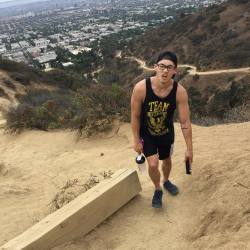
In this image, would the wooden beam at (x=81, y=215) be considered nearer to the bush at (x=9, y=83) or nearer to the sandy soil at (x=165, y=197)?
the sandy soil at (x=165, y=197)

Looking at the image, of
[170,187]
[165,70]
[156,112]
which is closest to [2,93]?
[170,187]

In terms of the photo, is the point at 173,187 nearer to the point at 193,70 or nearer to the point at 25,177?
the point at 25,177

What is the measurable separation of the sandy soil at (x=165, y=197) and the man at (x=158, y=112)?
0.33 metres

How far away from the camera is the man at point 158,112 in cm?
375

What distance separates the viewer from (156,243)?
3658 millimetres

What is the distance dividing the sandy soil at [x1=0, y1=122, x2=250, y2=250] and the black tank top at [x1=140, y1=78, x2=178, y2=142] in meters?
0.74

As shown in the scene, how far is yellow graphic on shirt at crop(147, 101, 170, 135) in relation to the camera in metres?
3.81

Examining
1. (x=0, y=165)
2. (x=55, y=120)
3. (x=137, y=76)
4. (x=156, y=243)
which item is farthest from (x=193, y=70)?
(x=156, y=243)

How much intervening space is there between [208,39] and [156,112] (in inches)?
1872

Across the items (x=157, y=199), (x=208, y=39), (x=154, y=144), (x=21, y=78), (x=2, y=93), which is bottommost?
(x=208, y=39)

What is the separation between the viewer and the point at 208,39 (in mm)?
49562

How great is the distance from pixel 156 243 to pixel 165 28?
58762 mm

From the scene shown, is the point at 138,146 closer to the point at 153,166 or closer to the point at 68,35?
the point at 153,166

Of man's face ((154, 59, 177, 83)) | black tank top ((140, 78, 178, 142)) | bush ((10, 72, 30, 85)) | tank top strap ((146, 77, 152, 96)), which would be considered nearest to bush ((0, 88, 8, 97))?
bush ((10, 72, 30, 85))
